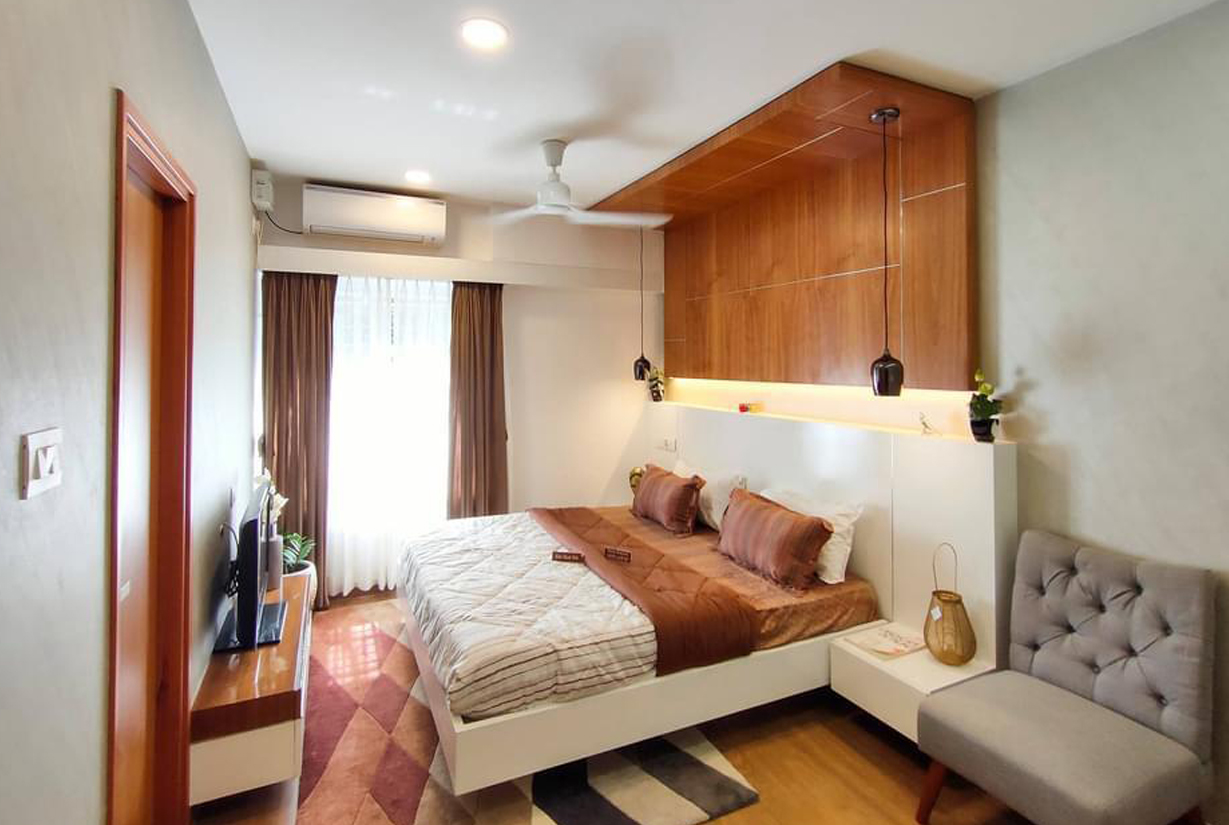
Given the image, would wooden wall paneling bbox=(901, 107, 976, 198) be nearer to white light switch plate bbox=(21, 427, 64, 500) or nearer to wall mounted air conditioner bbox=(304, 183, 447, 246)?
wall mounted air conditioner bbox=(304, 183, 447, 246)

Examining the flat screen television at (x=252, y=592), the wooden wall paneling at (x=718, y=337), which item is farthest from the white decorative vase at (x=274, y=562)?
the wooden wall paneling at (x=718, y=337)

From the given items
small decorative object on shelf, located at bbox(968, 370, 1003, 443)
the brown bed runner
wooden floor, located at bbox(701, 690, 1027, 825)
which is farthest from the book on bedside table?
small decorative object on shelf, located at bbox(968, 370, 1003, 443)

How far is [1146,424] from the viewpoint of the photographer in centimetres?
210

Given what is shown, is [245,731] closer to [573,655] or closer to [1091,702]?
[573,655]

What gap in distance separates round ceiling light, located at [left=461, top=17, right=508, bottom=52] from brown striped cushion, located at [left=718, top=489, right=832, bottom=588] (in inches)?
92.9

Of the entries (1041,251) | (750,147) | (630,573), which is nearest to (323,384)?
(630,573)

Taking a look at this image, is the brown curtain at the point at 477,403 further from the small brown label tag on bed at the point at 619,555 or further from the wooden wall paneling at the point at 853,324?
the wooden wall paneling at the point at 853,324

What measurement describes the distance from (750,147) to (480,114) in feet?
4.34

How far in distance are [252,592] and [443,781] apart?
1038 mm

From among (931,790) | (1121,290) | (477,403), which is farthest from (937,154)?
(477,403)

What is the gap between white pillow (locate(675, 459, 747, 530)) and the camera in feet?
12.2

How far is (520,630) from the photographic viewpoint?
226 cm

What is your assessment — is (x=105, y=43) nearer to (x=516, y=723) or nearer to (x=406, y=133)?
(x=406, y=133)

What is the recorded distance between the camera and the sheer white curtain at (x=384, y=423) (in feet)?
13.2
